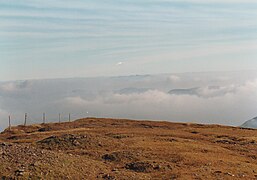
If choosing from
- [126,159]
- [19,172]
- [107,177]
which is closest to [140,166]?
[126,159]

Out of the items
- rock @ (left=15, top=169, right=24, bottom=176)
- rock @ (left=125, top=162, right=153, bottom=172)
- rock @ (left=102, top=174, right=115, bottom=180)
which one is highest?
rock @ (left=15, top=169, right=24, bottom=176)

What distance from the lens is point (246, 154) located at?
58.3 meters

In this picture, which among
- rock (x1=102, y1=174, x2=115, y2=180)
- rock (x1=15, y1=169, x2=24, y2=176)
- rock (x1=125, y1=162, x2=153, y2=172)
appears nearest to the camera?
rock (x1=15, y1=169, x2=24, y2=176)

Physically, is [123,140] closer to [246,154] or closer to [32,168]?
[246,154]

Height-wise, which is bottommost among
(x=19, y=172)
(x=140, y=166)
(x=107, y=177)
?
(x=107, y=177)

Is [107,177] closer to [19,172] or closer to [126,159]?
[126,159]

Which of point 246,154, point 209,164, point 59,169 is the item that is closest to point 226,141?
point 246,154

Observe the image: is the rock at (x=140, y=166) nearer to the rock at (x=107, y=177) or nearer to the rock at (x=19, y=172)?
the rock at (x=107, y=177)

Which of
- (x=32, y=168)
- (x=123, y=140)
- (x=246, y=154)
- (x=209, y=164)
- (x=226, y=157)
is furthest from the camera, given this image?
(x=123, y=140)

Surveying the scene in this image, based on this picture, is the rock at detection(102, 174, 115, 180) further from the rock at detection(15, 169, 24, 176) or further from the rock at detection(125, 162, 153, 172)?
the rock at detection(15, 169, 24, 176)

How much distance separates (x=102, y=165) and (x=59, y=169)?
648cm

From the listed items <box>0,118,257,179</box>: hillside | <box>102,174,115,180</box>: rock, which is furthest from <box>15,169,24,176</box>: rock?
<box>102,174,115,180</box>: rock

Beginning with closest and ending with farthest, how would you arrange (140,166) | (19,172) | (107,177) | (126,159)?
(19,172) → (107,177) → (140,166) → (126,159)

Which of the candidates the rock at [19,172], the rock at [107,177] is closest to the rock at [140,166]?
the rock at [107,177]
